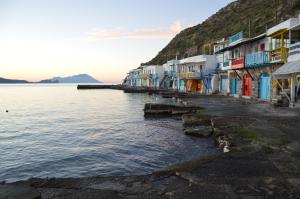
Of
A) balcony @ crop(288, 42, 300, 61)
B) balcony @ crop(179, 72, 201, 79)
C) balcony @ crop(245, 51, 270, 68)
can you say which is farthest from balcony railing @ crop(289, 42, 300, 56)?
balcony @ crop(179, 72, 201, 79)

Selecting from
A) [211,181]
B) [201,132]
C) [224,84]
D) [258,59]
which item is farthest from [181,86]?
[211,181]

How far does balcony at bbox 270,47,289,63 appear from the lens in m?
29.6

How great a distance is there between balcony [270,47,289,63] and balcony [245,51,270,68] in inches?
41.4

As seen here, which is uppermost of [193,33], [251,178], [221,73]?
[193,33]

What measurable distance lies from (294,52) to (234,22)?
96.0 metres

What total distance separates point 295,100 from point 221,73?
28.8 m

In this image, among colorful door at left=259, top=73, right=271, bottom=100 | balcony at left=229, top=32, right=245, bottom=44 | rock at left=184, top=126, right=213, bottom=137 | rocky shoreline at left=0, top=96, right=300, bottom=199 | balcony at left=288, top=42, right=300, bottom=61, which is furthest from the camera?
balcony at left=229, top=32, right=245, bottom=44

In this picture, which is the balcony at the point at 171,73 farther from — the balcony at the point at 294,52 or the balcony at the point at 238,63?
the balcony at the point at 294,52

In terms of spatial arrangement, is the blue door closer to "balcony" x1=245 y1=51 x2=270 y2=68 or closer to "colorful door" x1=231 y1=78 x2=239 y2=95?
"colorful door" x1=231 y1=78 x2=239 y2=95

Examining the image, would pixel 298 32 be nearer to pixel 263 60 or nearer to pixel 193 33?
pixel 263 60

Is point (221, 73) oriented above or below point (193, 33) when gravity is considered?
below

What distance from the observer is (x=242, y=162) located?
10938mm

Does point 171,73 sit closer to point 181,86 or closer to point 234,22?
point 181,86

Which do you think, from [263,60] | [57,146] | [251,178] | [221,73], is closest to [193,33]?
[221,73]
